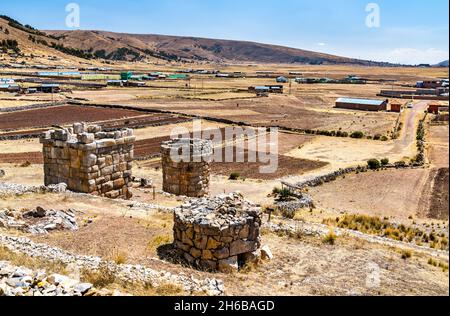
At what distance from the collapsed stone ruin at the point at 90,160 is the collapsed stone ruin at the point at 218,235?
6.45 m

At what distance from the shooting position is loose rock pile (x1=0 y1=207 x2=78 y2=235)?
40.3ft

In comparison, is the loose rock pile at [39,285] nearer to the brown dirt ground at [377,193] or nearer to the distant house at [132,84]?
the brown dirt ground at [377,193]

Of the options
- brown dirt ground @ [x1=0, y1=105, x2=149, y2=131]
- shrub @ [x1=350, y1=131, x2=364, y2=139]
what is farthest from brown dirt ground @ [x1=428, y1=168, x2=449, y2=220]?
brown dirt ground @ [x1=0, y1=105, x2=149, y2=131]

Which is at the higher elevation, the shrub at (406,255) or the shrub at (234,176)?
the shrub at (406,255)

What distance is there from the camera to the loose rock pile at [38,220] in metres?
12.3

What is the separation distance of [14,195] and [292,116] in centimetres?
5908

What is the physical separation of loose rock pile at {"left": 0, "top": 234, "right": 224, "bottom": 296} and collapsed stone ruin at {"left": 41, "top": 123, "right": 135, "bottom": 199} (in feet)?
18.6

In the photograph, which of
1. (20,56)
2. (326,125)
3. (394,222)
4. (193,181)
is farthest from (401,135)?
(20,56)

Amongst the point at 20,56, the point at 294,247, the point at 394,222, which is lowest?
the point at 394,222

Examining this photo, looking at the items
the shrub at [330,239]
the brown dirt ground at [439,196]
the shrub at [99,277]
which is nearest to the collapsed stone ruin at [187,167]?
the shrub at [330,239]

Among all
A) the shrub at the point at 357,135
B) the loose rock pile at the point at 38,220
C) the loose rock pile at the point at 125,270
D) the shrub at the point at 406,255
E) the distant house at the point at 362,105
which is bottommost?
the shrub at the point at 406,255

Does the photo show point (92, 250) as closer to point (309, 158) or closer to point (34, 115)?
point (309, 158)

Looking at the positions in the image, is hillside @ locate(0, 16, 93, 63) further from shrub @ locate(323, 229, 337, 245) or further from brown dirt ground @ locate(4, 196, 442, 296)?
shrub @ locate(323, 229, 337, 245)

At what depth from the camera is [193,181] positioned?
71.6 ft
